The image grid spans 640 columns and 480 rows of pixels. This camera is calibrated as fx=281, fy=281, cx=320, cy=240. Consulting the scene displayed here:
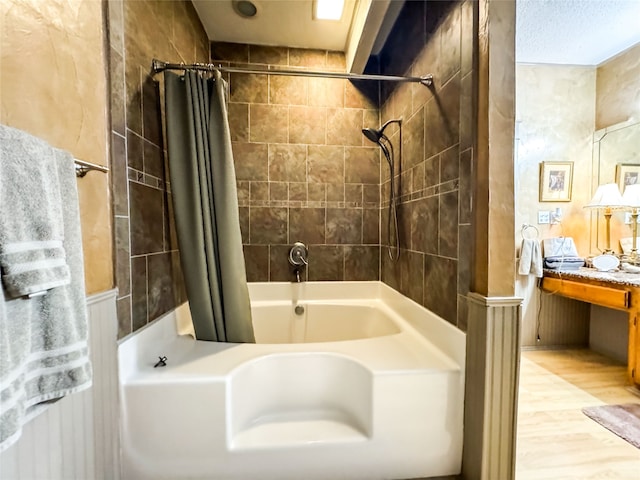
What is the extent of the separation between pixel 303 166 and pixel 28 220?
1823mm

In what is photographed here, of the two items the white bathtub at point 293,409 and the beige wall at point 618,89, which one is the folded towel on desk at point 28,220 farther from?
the beige wall at point 618,89

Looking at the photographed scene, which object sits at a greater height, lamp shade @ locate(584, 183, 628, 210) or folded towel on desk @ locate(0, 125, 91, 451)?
lamp shade @ locate(584, 183, 628, 210)

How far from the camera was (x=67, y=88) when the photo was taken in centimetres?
92

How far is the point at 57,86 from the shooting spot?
0.89 metres

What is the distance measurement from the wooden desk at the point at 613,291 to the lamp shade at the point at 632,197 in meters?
0.58

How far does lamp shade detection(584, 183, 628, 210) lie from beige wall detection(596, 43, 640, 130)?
60cm

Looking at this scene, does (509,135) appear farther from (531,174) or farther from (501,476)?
(531,174)

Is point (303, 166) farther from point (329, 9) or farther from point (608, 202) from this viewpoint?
point (608, 202)

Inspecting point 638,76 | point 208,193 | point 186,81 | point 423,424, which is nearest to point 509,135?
point 423,424

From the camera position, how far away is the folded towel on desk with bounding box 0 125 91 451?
1.98 ft

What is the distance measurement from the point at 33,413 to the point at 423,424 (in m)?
1.34

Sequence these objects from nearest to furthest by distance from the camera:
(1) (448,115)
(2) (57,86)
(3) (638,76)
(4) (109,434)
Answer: (2) (57,86) → (4) (109,434) → (1) (448,115) → (3) (638,76)

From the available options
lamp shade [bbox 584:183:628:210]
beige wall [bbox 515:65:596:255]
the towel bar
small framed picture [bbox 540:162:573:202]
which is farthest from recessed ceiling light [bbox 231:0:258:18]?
lamp shade [bbox 584:183:628:210]

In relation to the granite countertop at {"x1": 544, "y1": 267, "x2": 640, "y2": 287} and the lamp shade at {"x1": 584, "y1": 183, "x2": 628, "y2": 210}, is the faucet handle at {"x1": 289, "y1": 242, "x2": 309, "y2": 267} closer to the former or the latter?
the granite countertop at {"x1": 544, "y1": 267, "x2": 640, "y2": 287}
